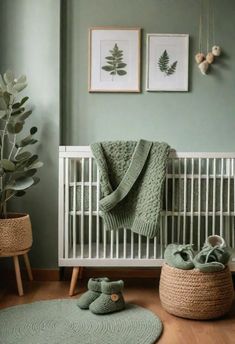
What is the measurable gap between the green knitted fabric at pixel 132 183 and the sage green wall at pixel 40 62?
1.55ft

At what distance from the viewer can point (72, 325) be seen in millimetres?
1916

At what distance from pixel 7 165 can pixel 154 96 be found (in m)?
1.05

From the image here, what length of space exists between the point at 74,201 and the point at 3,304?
66cm

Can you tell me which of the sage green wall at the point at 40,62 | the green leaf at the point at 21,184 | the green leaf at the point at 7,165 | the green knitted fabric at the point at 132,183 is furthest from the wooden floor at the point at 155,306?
the green leaf at the point at 7,165

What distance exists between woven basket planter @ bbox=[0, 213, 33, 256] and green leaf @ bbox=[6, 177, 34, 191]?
0.60ft

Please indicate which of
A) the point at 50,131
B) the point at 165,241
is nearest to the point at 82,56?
the point at 50,131

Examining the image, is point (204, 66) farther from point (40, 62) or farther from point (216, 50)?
point (40, 62)

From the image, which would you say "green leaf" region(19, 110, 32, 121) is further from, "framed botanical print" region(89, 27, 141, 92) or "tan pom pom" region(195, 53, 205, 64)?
"tan pom pom" region(195, 53, 205, 64)

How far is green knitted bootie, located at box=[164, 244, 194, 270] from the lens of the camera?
2.04m

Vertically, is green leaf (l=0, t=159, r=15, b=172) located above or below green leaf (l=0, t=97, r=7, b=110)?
below

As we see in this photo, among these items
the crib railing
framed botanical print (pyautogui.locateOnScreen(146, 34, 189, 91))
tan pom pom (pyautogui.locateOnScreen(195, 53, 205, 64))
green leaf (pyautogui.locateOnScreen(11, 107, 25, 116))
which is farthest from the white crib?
tan pom pom (pyautogui.locateOnScreen(195, 53, 205, 64))

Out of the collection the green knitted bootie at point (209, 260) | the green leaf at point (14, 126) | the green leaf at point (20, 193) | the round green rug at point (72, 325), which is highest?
the green leaf at point (14, 126)

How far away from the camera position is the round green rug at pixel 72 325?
5.81 feet

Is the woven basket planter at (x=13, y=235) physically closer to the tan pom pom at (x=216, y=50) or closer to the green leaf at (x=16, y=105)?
the green leaf at (x=16, y=105)
